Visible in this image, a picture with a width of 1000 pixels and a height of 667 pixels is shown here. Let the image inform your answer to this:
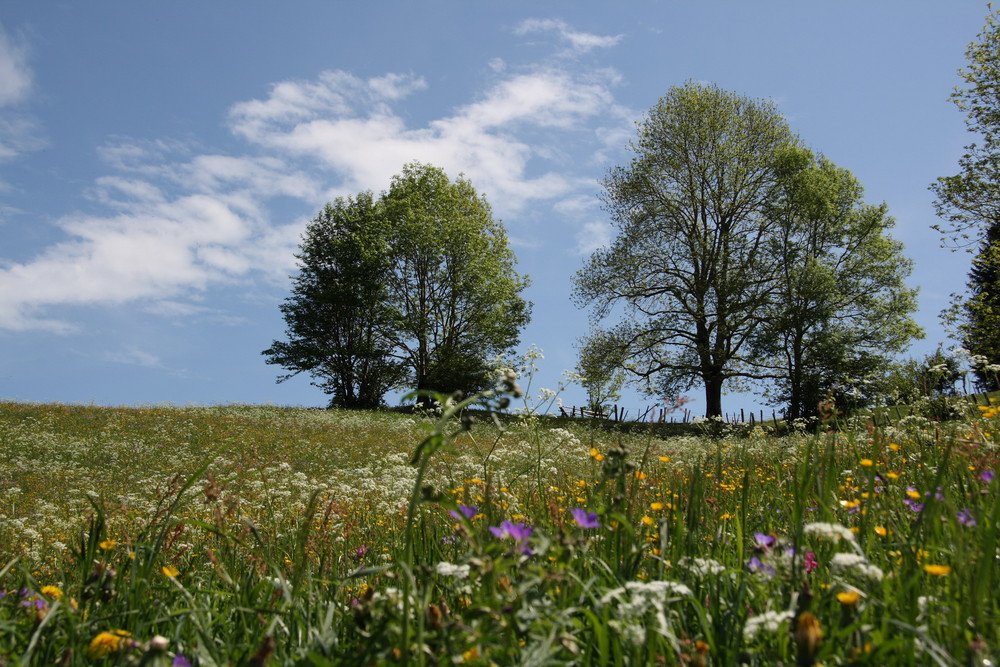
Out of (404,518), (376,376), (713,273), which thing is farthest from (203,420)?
(713,273)

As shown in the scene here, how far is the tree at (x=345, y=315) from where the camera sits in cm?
3712

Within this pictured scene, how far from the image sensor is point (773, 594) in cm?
203

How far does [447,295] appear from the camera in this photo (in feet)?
124

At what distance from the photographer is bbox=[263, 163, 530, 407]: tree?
36844mm

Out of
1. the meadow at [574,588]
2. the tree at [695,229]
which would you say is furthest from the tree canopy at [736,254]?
the meadow at [574,588]

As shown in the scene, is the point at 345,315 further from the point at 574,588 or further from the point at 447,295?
the point at 574,588

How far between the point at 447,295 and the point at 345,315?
5.96 m

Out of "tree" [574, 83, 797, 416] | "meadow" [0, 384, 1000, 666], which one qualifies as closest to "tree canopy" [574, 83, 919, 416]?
"tree" [574, 83, 797, 416]

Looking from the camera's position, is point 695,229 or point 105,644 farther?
point 695,229

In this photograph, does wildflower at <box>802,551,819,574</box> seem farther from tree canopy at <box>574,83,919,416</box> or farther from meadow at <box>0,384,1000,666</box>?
tree canopy at <box>574,83,919,416</box>

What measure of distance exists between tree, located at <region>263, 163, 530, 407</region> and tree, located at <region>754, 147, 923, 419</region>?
47.6ft

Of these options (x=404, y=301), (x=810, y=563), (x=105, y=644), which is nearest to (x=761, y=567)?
(x=810, y=563)

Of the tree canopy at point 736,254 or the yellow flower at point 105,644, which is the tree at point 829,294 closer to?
the tree canopy at point 736,254

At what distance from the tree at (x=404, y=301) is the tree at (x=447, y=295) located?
6cm
